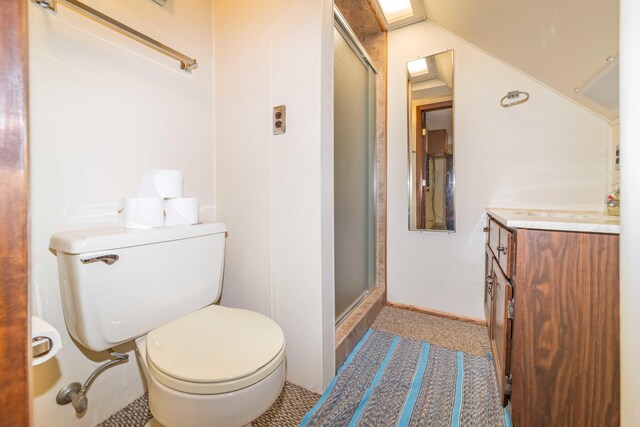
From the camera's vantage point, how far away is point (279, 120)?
1206mm

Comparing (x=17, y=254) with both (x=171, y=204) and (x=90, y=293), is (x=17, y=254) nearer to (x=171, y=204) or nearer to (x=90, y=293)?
(x=90, y=293)

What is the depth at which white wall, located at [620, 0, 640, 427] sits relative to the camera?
58cm

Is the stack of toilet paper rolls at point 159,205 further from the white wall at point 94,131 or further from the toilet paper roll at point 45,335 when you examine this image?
the toilet paper roll at point 45,335

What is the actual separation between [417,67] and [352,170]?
957 mm

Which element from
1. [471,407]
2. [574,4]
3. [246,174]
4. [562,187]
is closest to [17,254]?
[246,174]

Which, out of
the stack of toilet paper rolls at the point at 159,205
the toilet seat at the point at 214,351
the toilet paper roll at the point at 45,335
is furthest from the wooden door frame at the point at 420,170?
the toilet paper roll at the point at 45,335

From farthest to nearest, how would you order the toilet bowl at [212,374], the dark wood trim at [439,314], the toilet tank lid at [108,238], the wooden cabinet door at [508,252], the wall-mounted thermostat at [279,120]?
1. the dark wood trim at [439,314]
2. the wall-mounted thermostat at [279,120]
3. the wooden cabinet door at [508,252]
4. the toilet tank lid at [108,238]
5. the toilet bowl at [212,374]

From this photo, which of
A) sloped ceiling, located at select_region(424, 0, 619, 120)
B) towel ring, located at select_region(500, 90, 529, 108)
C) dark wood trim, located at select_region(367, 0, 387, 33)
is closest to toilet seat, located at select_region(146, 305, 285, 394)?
sloped ceiling, located at select_region(424, 0, 619, 120)

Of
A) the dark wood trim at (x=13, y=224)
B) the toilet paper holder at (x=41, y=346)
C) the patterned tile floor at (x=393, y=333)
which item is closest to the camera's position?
the dark wood trim at (x=13, y=224)

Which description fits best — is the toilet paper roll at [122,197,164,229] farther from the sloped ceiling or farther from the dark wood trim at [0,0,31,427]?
the sloped ceiling

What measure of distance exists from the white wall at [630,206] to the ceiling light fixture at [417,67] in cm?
141

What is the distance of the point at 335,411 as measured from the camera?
110 cm

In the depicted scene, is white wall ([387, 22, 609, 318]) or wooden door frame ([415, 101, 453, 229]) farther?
wooden door frame ([415, 101, 453, 229])

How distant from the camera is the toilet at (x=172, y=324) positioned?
70cm
